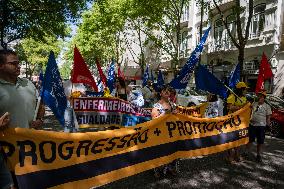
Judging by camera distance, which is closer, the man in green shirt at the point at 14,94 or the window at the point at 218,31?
the man in green shirt at the point at 14,94

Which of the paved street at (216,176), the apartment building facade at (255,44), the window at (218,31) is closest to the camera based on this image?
the paved street at (216,176)

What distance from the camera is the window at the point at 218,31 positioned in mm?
32750

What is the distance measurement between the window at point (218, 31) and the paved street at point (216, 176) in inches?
964

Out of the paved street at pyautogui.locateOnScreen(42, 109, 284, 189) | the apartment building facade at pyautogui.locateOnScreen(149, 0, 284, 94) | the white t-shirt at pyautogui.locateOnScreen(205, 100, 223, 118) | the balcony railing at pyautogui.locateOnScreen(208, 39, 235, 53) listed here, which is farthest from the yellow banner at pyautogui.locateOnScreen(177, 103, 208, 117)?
the balcony railing at pyautogui.locateOnScreen(208, 39, 235, 53)

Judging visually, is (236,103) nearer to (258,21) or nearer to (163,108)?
(163,108)

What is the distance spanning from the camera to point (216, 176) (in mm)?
7387

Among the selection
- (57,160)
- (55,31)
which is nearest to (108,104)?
(57,160)

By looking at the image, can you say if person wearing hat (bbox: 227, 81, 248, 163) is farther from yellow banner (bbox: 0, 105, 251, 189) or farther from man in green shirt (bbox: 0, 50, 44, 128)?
man in green shirt (bbox: 0, 50, 44, 128)

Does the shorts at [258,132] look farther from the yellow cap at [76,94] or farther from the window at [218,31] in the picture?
the window at [218,31]

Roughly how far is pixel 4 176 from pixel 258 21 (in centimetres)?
2635

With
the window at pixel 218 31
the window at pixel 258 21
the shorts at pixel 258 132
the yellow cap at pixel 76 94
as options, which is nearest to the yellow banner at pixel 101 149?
the shorts at pixel 258 132

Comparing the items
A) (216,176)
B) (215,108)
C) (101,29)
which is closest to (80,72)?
(216,176)

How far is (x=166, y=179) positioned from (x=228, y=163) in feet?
6.77

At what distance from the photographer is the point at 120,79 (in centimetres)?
1148
